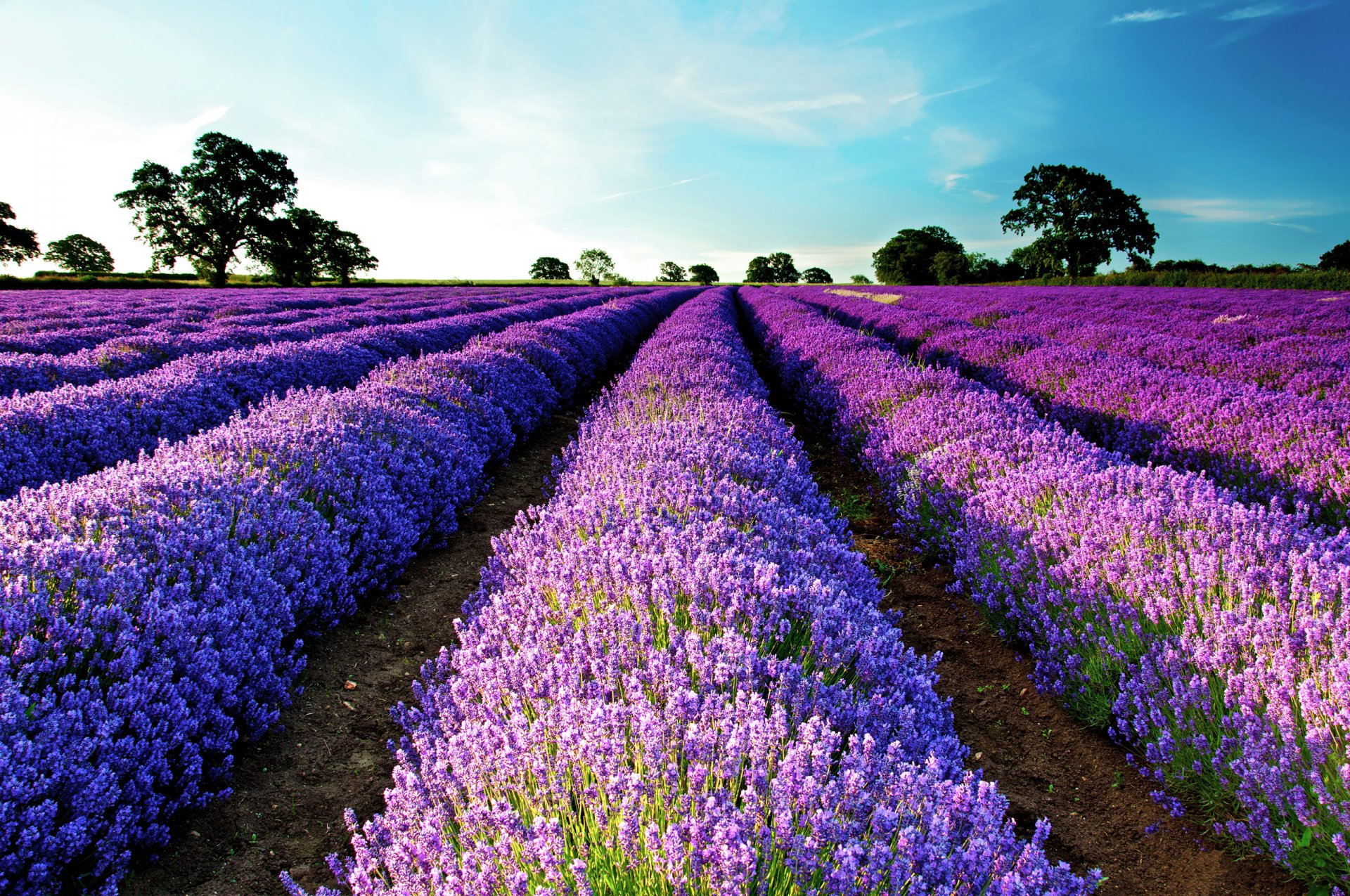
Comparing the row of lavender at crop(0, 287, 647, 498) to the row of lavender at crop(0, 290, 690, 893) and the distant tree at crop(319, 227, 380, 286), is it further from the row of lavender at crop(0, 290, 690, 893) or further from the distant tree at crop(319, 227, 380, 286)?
the distant tree at crop(319, 227, 380, 286)

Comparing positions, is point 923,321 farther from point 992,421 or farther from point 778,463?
point 778,463

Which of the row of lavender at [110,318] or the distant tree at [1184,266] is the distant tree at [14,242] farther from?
the distant tree at [1184,266]

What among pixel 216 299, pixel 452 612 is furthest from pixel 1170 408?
pixel 216 299

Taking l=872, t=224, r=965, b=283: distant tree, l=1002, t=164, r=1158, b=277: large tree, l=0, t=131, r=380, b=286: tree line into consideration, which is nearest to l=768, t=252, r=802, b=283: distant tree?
l=872, t=224, r=965, b=283: distant tree

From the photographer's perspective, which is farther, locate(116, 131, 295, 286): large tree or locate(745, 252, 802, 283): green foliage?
locate(745, 252, 802, 283): green foliage

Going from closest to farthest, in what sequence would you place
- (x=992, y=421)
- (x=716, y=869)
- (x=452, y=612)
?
(x=716, y=869) → (x=452, y=612) → (x=992, y=421)

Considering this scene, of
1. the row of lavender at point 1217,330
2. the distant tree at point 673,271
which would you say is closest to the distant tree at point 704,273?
the distant tree at point 673,271

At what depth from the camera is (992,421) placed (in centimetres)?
471

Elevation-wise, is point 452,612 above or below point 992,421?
below

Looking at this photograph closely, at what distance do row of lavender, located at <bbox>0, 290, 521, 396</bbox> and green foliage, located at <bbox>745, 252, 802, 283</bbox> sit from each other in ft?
290

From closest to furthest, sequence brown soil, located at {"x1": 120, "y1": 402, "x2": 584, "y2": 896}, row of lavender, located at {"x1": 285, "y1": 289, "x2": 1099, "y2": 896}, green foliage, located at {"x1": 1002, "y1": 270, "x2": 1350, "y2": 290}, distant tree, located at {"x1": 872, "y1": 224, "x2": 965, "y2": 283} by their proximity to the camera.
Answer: row of lavender, located at {"x1": 285, "y1": 289, "x2": 1099, "y2": 896} → brown soil, located at {"x1": 120, "y1": 402, "x2": 584, "y2": 896} → green foliage, located at {"x1": 1002, "y1": 270, "x2": 1350, "y2": 290} → distant tree, located at {"x1": 872, "y1": 224, "x2": 965, "y2": 283}

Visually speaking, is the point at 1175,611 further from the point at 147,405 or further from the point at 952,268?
the point at 952,268

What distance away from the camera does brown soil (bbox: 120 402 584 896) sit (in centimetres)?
203

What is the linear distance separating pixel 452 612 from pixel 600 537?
5.51 feet
